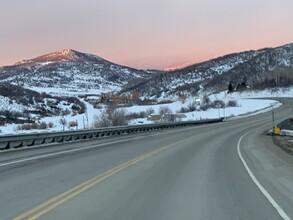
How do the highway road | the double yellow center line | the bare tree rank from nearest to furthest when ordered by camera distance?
the double yellow center line
the highway road
the bare tree

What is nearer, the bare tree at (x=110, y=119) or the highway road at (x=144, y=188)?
the highway road at (x=144, y=188)

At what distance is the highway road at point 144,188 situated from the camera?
807cm

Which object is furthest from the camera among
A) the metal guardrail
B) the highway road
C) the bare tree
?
the bare tree

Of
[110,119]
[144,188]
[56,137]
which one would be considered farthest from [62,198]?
[110,119]

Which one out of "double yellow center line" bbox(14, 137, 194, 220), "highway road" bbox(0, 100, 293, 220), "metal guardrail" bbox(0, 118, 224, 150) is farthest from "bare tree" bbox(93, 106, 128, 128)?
"double yellow center line" bbox(14, 137, 194, 220)

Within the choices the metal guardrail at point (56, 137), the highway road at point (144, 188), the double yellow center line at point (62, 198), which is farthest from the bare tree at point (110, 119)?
the double yellow center line at point (62, 198)

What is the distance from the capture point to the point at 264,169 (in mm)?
14805

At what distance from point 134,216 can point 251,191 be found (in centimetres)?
372

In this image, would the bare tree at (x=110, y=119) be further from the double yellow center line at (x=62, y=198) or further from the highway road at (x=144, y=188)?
the double yellow center line at (x=62, y=198)

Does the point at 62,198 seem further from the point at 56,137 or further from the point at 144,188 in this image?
the point at 56,137

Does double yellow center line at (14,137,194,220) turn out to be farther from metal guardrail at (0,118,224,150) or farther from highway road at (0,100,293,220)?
metal guardrail at (0,118,224,150)

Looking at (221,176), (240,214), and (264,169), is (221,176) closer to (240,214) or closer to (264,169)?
(264,169)

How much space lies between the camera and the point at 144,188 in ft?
35.2

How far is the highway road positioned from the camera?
8070 millimetres
